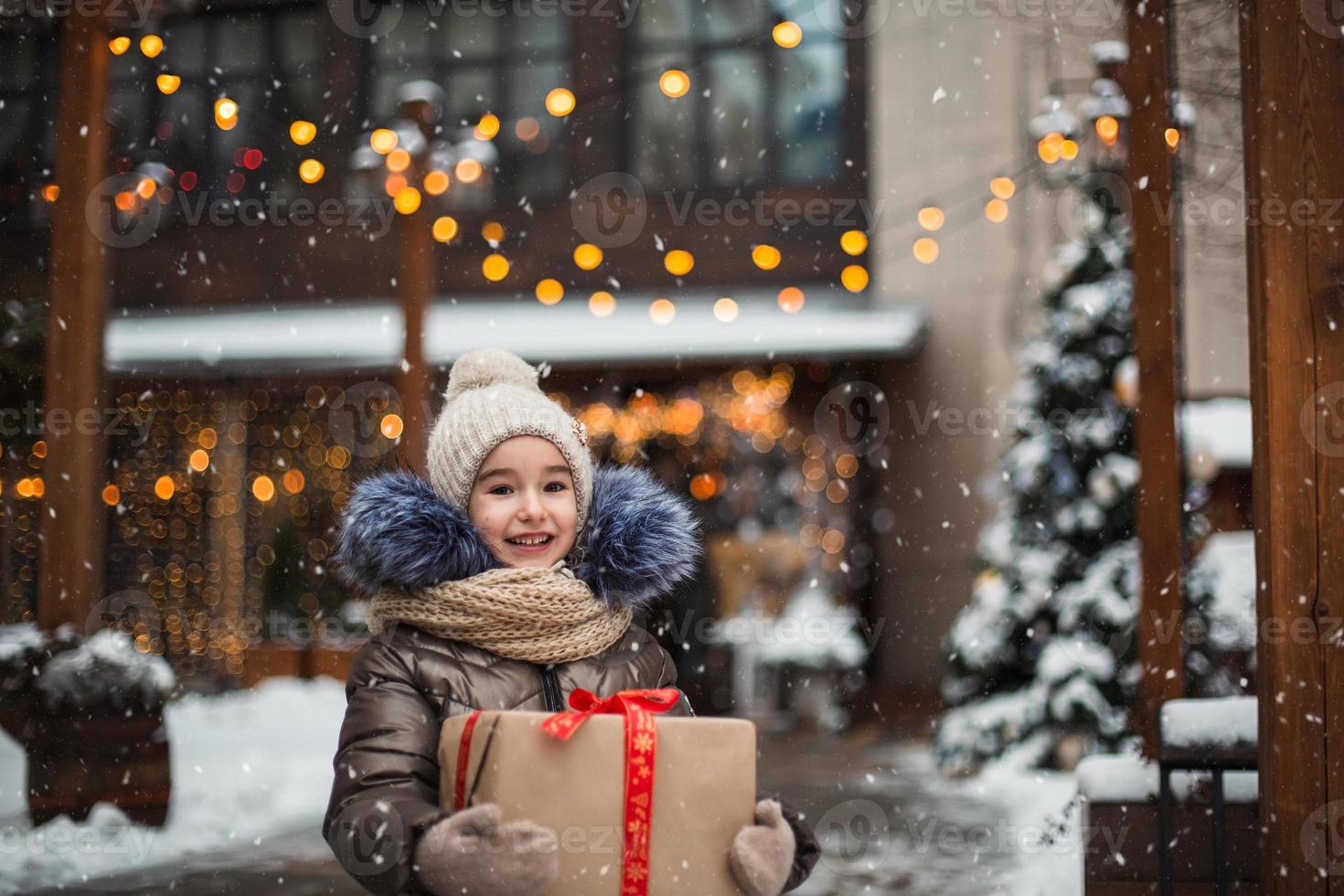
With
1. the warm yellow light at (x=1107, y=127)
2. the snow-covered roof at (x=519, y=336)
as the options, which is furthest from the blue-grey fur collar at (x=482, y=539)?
the snow-covered roof at (x=519, y=336)

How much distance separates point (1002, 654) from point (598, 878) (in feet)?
20.5

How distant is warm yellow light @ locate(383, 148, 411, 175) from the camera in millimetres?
8492

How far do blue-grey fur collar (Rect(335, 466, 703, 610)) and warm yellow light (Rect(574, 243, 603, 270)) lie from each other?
1003 centimetres

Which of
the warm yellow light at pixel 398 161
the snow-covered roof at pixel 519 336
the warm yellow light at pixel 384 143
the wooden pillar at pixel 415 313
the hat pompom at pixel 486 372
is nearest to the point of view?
the hat pompom at pixel 486 372

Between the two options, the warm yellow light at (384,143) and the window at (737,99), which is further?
the window at (737,99)

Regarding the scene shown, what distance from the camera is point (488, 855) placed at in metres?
1.77

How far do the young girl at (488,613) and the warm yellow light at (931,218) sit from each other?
1006cm

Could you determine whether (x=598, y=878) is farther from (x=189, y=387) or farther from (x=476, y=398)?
(x=189, y=387)

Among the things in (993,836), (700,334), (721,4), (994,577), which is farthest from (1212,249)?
(721,4)

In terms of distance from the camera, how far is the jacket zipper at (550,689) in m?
2.21

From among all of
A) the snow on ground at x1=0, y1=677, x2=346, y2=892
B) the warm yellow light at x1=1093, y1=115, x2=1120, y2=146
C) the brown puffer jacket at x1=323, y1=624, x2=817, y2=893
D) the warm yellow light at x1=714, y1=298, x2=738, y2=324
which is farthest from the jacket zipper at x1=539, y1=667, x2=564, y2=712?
the warm yellow light at x1=714, y1=298, x2=738, y2=324

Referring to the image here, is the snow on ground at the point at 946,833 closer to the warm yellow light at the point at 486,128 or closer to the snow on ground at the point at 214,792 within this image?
the snow on ground at the point at 214,792

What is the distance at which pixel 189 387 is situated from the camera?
11773 mm

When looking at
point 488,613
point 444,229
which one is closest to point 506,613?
point 488,613
